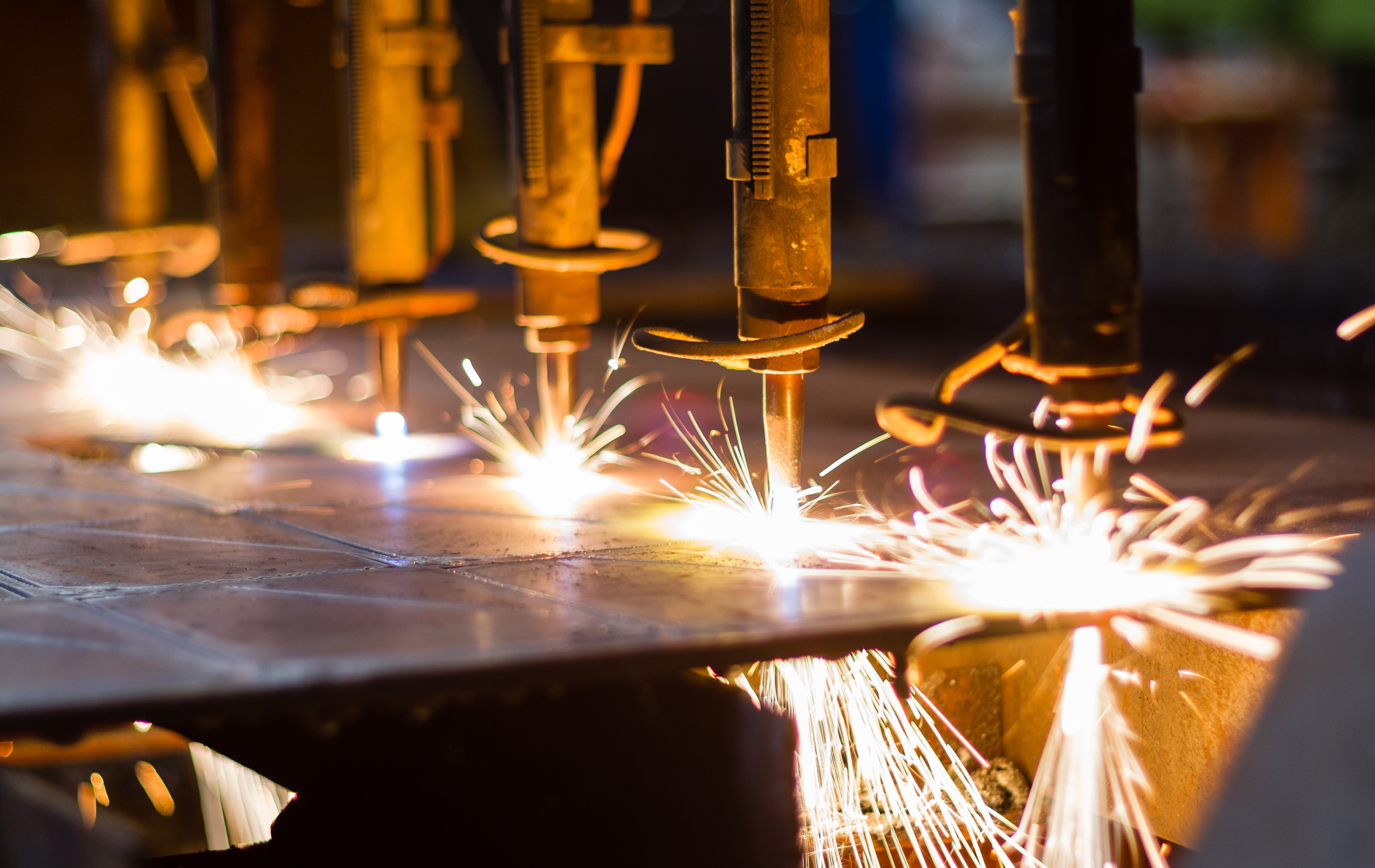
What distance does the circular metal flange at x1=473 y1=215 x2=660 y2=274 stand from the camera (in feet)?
6.81

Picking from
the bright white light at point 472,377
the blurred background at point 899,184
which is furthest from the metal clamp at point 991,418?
the bright white light at point 472,377

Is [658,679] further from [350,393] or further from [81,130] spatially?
[81,130]

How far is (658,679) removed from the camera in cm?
148

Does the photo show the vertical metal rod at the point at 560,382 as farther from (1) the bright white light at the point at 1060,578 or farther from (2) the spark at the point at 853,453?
(1) the bright white light at the point at 1060,578

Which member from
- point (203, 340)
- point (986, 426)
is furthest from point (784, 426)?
point (203, 340)

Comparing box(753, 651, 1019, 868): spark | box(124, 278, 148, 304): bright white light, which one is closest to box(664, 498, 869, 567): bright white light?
box(753, 651, 1019, 868): spark

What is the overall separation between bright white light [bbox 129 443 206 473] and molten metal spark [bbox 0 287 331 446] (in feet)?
0.21

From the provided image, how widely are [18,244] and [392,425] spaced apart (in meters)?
3.23

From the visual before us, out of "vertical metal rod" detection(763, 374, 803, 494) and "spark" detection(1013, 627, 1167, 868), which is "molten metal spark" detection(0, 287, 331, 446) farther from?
"spark" detection(1013, 627, 1167, 868)

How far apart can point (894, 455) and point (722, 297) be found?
9.87 ft

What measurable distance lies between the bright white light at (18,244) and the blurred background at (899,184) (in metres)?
0.10

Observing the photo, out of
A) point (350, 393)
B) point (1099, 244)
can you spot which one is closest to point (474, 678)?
point (1099, 244)

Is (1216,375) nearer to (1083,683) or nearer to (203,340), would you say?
(1083,683)

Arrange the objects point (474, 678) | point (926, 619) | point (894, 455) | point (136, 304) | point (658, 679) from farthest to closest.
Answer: point (136, 304) < point (894, 455) < point (658, 679) < point (926, 619) < point (474, 678)
